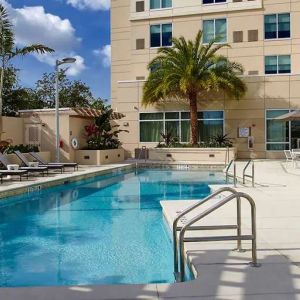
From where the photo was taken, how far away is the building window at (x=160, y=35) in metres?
30.5

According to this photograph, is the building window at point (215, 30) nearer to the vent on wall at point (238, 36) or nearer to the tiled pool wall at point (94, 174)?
the vent on wall at point (238, 36)

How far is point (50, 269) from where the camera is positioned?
21.3 feet

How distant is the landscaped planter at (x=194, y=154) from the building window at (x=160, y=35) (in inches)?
338

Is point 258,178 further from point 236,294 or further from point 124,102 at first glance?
point 124,102

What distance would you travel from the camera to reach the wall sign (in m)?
27.2

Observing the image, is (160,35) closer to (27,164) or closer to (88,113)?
(88,113)

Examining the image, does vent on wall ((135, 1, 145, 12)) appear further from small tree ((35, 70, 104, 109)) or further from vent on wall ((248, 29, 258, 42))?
small tree ((35, 70, 104, 109))

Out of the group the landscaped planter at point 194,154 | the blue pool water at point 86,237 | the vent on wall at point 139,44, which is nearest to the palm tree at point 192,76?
the landscaped planter at point 194,154

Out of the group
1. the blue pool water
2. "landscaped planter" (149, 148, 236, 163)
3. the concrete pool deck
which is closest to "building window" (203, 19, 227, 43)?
"landscaped planter" (149, 148, 236, 163)

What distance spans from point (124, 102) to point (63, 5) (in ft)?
24.9

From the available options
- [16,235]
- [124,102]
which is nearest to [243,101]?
[124,102]

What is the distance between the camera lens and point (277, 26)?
28719 mm

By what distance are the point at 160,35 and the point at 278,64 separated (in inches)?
332

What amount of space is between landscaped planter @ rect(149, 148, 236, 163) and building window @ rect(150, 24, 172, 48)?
338 inches
